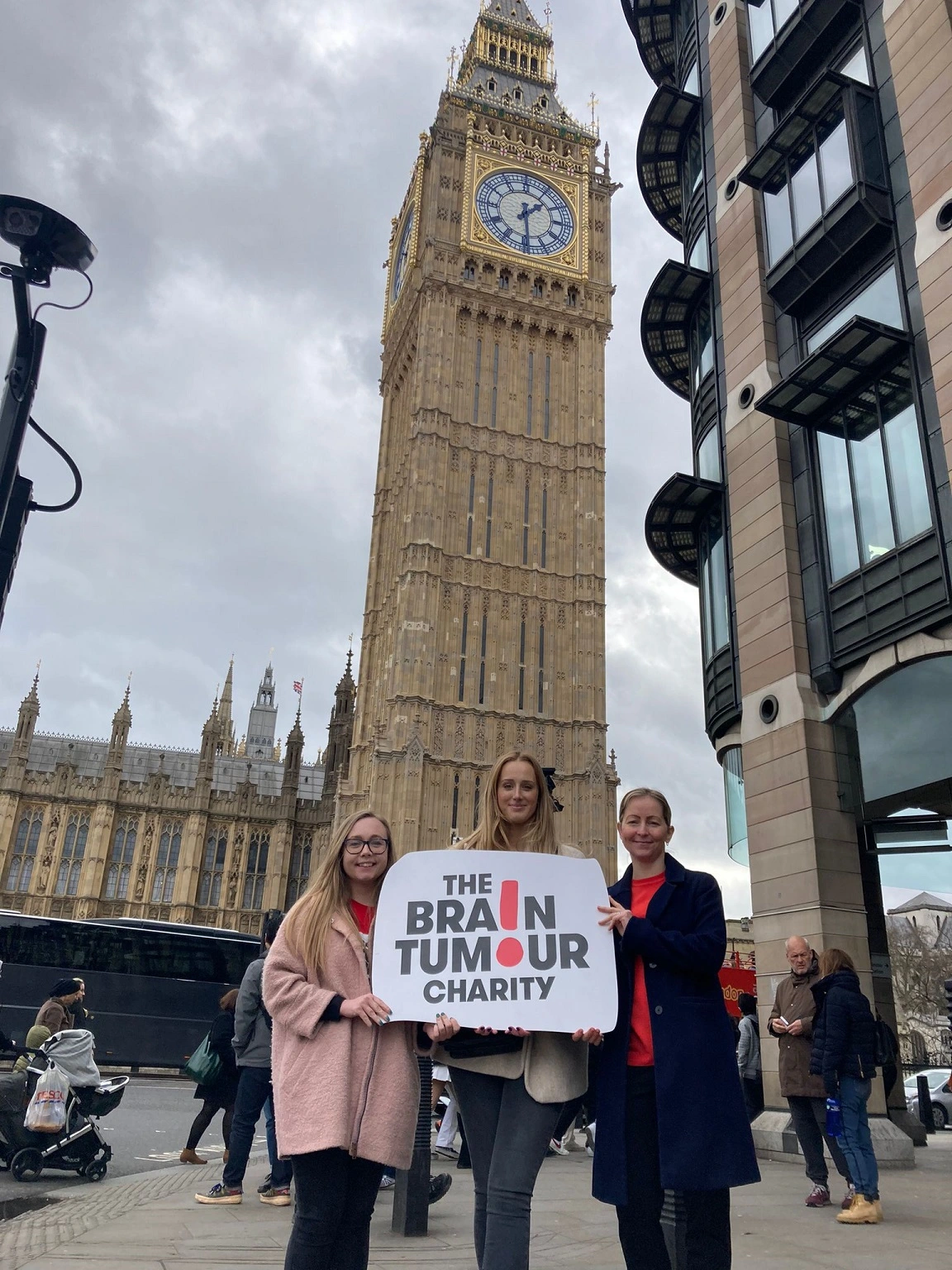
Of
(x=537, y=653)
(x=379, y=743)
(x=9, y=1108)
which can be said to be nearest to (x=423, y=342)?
(x=537, y=653)

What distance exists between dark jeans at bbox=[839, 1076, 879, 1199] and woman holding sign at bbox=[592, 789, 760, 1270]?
3798 mm

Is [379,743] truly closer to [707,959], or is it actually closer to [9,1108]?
[9,1108]

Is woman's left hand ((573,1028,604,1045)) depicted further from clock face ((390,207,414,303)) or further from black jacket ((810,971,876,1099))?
clock face ((390,207,414,303))

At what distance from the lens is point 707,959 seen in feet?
11.3

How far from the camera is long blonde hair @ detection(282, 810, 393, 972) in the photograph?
3.48 meters

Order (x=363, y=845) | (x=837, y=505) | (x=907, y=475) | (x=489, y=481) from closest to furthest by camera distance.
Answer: (x=363, y=845) < (x=907, y=475) < (x=837, y=505) < (x=489, y=481)

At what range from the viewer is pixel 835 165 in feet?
45.4

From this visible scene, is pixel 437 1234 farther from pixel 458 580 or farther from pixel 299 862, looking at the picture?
pixel 299 862

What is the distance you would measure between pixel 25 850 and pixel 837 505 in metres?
57.6

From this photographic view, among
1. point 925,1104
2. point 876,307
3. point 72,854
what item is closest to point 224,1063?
point 876,307

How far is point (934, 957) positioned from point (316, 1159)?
4539 cm

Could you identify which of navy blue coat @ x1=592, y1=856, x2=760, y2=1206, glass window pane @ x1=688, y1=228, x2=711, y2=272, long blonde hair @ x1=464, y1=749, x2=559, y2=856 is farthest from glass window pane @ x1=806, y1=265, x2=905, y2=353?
navy blue coat @ x1=592, y1=856, x2=760, y2=1206

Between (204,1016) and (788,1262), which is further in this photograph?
(204,1016)

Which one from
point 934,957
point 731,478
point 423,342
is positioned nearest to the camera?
point 731,478
